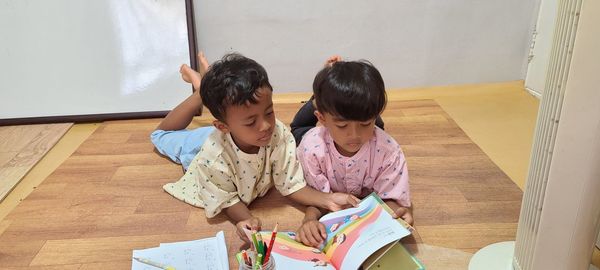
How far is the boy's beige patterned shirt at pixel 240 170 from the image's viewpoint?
123 centimetres

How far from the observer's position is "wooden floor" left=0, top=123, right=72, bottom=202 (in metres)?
1.58

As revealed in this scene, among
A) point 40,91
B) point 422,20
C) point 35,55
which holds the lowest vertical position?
point 40,91

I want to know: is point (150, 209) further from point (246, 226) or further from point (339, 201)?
point (339, 201)

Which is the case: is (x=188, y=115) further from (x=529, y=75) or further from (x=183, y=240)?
(x=529, y=75)

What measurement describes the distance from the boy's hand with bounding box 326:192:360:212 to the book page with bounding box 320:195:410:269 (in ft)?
0.18

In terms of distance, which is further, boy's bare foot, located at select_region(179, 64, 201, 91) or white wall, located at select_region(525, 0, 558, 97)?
white wall, located at select_region(525, 0, 558, 97)

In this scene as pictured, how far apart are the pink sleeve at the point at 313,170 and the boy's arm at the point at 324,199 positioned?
2cm

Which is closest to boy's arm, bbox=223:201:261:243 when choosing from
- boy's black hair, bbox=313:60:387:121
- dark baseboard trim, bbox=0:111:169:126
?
boy's black hair, bbox=313:60:387:121

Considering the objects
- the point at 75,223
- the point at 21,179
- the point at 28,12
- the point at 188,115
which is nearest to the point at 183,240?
the point at 75,223

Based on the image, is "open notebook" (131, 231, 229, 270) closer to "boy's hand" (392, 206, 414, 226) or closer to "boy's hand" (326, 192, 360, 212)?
"boy's hand" (326, 192, 360, 212)

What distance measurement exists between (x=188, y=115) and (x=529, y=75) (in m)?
1.61

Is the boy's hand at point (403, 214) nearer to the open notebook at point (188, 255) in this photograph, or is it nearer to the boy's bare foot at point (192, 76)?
the open notebook at point (188, 255)

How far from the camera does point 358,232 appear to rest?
1079mm

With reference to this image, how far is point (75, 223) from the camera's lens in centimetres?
133
